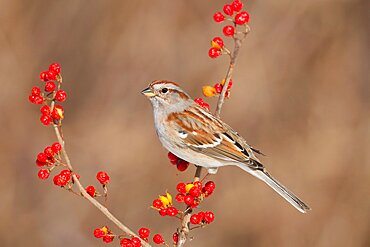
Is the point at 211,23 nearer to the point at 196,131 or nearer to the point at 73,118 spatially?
the point at 73,118

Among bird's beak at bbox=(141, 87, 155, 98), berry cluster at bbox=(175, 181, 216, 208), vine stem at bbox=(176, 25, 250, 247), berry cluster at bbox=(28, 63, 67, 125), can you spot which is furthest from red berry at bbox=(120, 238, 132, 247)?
bird's beak at bbox=(141, 87, 155, 98)

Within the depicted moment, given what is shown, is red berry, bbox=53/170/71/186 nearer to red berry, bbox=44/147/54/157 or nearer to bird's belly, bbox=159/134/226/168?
red berry, bbox=44/147/54/157

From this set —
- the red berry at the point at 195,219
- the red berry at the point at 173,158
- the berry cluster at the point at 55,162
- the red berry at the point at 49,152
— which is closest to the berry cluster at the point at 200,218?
the red berry at the point at 195,219

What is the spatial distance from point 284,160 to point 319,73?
3.78ft

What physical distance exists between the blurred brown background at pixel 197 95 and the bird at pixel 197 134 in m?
2.90

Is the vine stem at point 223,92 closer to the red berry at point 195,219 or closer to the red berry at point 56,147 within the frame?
the red berry at point 195,219

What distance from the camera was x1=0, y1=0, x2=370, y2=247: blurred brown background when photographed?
7.00 metres

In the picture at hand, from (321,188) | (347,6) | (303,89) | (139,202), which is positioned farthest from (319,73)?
(139,202)

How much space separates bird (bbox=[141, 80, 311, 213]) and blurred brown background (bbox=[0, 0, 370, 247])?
2.90 metres

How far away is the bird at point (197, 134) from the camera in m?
4.19

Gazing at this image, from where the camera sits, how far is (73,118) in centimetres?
738

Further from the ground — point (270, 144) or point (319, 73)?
point (319, 73)

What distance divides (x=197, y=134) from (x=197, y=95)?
3.25m

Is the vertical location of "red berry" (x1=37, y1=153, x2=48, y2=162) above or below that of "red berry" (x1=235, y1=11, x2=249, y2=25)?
below
